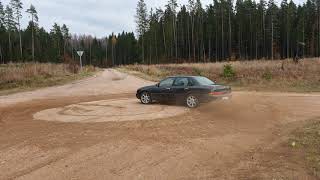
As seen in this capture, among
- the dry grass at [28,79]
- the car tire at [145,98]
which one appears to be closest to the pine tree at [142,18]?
the dry grass at [28,79]

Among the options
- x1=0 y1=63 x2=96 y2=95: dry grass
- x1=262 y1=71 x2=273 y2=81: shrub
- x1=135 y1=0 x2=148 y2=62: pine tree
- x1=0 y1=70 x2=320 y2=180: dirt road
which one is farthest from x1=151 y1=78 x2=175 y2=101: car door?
x1=135 y1=0 x2=148 y2=62: pine tree

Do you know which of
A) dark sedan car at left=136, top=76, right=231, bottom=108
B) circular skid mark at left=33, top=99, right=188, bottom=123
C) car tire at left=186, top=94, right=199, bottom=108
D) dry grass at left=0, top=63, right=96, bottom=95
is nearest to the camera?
circular skid mark at left=33, top=99, right=188, bottom=123

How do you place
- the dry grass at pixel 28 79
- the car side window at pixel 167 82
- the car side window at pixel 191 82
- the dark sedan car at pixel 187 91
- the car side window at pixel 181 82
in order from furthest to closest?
the dry grass at pixel 28 79, the car side window at pixel 167 82, the car side window at pixel 181 82, the car side window at pixel 191 82, the dark sedan car at pixel 187 91

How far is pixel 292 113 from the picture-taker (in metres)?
14.1

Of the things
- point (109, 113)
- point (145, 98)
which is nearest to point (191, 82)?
point (145, 98)

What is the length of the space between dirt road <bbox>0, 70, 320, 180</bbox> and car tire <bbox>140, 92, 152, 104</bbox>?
219cm

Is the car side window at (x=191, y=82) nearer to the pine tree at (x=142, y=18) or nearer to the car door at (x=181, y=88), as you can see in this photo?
the car door at (x=181, y=88)

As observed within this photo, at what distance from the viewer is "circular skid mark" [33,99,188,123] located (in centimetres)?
1345

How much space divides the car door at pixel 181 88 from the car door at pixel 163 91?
30 cm

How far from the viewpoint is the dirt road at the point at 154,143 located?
7.02 m

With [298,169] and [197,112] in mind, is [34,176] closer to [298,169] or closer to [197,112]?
[298,169]

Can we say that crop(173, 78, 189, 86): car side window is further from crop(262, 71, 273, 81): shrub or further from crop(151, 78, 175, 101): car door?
crop(262, 71, 273, 81): shrub

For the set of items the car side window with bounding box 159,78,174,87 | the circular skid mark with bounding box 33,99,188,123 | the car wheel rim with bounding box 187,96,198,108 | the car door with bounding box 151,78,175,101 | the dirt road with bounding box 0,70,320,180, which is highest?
the car side window with bounding box 159,78,174,87

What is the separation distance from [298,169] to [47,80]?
2936 cm
